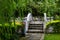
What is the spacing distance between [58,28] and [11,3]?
8.48 meters

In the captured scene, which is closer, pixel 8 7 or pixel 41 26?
pixel 8 7

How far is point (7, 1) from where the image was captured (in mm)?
3986

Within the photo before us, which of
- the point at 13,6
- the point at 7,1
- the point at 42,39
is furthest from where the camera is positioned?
the point at 42,39

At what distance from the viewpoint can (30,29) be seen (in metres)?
13.7

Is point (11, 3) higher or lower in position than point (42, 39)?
higher

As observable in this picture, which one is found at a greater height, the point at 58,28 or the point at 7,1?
the point at 7,1

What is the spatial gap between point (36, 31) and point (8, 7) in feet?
29.8

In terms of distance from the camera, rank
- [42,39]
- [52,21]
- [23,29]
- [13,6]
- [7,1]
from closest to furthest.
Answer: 1. [7,1]
2. [13,6]
3. [42,39]
4. [23,29]
5. [52,21]

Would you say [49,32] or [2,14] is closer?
→ [2,14]

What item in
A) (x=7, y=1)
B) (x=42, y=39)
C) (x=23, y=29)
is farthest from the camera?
(x=23, y=29)

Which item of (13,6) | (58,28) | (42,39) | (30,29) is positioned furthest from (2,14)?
(30,29)

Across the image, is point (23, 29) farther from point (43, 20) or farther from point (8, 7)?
point (8, 7)

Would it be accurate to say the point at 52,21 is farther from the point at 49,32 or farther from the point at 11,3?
the point at 11,3

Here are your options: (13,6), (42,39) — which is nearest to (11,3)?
(13,6)
